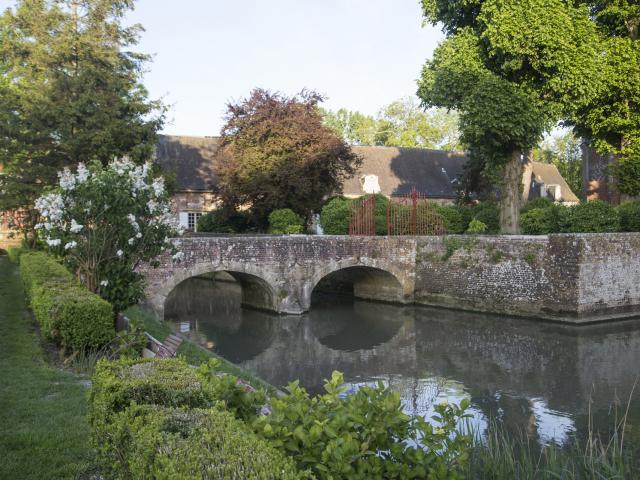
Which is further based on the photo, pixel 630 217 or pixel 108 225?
pixel 630 217

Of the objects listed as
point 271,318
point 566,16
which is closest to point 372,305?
point 271,318

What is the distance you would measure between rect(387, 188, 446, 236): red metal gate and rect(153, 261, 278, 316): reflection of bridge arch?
510cm

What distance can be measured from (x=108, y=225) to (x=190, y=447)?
23.5ft

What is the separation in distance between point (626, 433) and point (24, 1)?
75.6ft

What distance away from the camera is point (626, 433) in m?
8.22

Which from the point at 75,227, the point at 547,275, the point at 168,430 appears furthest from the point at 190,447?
the point at 547,275

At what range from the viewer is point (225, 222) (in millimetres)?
25703

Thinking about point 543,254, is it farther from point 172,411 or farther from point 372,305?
point 172,411

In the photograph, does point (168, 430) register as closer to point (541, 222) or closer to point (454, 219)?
point (541, 222)

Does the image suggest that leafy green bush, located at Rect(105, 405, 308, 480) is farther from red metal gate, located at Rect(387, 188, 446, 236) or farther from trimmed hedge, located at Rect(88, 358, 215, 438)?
red metal gate, located at Rect(387, 188, 446, 236)

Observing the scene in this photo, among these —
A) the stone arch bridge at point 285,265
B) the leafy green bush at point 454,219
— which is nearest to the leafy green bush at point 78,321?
the stone arch bridge at point 285,265

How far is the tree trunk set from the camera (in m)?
19.5

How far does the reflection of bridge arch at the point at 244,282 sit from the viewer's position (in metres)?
16.3

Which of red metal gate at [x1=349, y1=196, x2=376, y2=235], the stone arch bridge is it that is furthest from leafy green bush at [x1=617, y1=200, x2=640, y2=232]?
red metal gate at [x1=349, y1=196, x2=376, y2=235]
